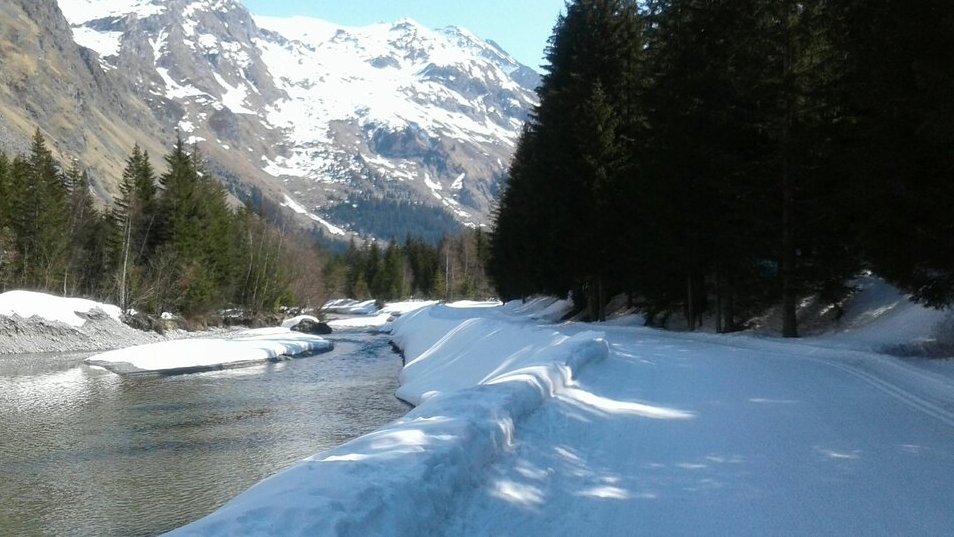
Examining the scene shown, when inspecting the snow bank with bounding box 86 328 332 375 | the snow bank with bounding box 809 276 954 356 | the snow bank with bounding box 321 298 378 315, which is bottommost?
the snow bank with bounding box 86 328 332 375

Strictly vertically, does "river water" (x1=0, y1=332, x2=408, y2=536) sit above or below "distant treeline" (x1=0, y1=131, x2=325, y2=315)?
below

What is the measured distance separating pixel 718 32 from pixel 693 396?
1638 centimetres

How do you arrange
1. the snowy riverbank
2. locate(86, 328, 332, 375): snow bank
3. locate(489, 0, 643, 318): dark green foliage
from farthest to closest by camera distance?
the snowy riverbank, locate(489, 0, 643, 318): dark green foliage, locate(86, 328, 332, 375): snow bank

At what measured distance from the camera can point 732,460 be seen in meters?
7.59

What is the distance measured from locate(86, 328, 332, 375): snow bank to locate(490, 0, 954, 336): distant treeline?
14.2 meters

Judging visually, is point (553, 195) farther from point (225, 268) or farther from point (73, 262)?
point (73, 262)

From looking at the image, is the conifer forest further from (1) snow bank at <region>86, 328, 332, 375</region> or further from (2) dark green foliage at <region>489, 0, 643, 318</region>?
(2) dark green foliage at <region>489, 0, 643, 318</region>

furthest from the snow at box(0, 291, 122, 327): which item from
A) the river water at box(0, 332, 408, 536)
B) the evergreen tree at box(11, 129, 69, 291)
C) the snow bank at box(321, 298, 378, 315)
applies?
the snow bank at box(321, 298, 378, 315)

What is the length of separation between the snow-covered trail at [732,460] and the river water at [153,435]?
18.5 ft

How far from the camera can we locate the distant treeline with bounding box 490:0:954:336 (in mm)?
13273

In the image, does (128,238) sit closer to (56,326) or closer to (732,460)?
(56,326)

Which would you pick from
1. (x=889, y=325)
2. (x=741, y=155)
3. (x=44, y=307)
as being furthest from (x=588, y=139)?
(x=44, y=307)

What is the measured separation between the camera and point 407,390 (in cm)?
2092

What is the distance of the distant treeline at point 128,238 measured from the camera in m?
47.5
